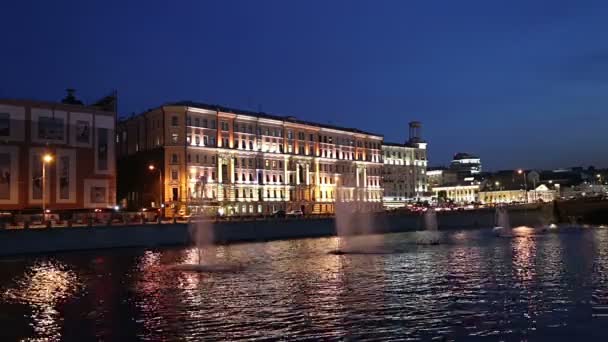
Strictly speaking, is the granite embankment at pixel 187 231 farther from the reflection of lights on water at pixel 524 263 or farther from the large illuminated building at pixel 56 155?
the reflection of lights on water at pixel 524 263

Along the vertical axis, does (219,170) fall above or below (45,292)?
above

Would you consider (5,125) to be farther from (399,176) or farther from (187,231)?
(399,176)

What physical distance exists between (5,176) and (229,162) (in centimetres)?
5169

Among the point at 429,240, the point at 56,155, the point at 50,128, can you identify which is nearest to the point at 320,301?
the point at 429,240

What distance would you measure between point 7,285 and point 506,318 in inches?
1079

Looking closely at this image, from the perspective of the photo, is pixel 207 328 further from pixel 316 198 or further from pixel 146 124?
pixel 316 198

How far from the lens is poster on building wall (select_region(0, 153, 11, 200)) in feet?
259

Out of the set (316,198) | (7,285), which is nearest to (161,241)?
(7,285)

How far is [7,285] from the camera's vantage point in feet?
115

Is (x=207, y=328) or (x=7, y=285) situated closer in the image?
(x=207, y=328)

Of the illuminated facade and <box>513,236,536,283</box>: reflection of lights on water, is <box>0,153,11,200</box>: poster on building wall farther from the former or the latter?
the illuminated facade

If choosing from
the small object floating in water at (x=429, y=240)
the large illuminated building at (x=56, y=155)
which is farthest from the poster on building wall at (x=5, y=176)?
the small object floating in water at (x=429, y=240)

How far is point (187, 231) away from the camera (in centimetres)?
7781

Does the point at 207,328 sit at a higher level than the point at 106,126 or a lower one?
lower
